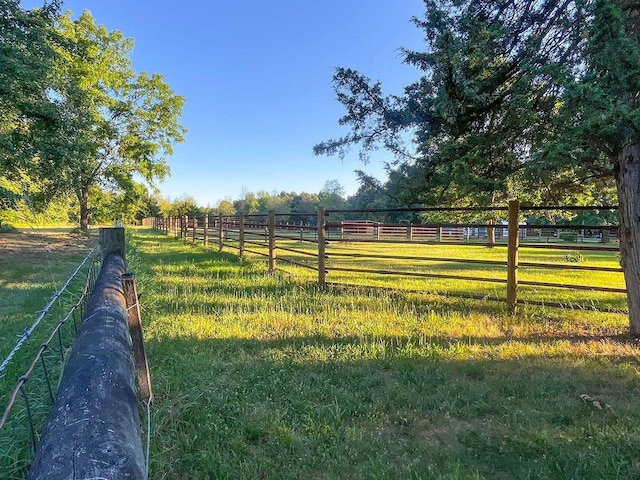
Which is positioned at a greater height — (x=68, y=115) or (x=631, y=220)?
(x=68, y=115)

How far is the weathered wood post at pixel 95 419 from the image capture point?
2.80ft

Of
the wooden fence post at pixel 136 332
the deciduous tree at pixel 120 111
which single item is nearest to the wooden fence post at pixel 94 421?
the wooden fence post at pixel 136 332

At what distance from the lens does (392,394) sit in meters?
2.93

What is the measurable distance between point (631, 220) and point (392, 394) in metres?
3.02

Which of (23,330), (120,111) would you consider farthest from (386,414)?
(120,111)

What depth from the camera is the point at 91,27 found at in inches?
878

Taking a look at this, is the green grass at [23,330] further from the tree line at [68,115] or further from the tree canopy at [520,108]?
the tree canopy at [520,108]

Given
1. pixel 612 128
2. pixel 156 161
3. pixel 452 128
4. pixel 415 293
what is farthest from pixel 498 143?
pixel 156 161

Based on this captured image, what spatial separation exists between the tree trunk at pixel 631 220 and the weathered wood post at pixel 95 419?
4.47 meters

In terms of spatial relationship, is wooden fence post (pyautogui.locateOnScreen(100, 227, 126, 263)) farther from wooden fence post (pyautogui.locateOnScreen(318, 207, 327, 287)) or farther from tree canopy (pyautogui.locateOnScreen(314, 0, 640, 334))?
wooden fence post (pyautogui.locateOnScreen(318, 207, 327, 287))

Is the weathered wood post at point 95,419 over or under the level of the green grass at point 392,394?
over

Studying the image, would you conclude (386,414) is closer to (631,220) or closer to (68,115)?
(631,220)

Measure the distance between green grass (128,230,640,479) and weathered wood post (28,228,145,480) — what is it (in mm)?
1037

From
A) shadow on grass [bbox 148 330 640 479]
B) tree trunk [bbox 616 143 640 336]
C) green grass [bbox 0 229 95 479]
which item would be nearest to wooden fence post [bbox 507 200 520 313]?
tree trunk [bbox 616 143 640 336]
